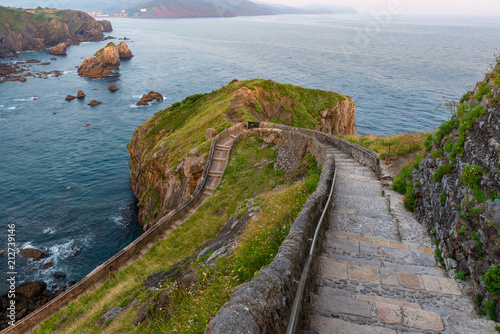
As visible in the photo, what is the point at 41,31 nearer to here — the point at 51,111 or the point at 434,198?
the point at 51,111

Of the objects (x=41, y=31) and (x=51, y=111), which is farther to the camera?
(x=41, y=31)

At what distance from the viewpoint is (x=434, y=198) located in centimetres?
1005

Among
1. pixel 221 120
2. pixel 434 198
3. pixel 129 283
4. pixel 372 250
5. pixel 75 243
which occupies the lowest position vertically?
pixel 75 243

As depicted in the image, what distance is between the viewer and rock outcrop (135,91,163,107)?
261 feet

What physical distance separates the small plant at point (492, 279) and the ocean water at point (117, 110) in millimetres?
32247

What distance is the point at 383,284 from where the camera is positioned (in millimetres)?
7254

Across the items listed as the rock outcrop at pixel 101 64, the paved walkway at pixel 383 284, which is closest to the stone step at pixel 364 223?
the paved walkway at pixel 383 284

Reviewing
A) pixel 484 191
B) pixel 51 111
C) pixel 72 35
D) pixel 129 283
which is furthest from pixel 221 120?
pixel 72 35

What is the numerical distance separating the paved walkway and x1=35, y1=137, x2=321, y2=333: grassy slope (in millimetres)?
1715

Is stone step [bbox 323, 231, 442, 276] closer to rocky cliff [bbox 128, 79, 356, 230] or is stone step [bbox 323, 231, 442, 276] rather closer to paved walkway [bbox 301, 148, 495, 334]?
paved walkway [bbox 301, 148, 495, 334]

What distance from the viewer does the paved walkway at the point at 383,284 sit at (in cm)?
595

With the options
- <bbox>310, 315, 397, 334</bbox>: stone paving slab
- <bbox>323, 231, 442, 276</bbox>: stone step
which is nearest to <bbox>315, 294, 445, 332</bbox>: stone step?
<bbox>310, 315, 397, 334</bbox>: stone paving slab

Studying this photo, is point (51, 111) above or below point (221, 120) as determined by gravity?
below

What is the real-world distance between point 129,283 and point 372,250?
12.5 metres
